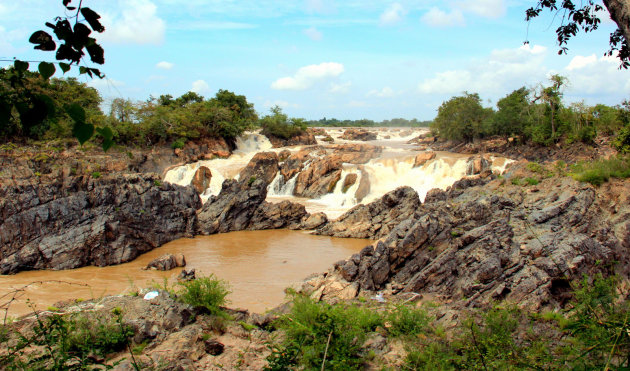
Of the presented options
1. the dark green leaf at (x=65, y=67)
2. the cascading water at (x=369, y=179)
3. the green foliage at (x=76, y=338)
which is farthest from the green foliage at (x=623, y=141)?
the dark green leaf at (x=65, y=67)

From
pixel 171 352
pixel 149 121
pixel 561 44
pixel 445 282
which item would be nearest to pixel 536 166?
pixel 445 282

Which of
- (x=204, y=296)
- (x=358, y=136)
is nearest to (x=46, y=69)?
(x=204, y=296)

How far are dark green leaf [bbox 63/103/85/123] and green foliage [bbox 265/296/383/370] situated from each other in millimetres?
2328

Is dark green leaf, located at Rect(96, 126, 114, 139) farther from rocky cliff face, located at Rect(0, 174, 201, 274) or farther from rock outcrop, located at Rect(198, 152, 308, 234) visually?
rock outcrop, located at Rect(198, 152, 308, 234)

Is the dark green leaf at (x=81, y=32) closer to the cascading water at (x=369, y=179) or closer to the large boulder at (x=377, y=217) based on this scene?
the large boulder at (x=377, y=217)

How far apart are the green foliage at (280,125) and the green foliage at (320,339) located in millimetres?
32364

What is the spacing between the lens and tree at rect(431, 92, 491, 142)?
3219 cm

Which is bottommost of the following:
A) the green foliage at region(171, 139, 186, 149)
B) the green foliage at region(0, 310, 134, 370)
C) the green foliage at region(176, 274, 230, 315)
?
the green foliage at region(176, 274, 230, 315)

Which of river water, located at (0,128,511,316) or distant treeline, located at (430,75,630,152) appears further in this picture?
distant treeline, located at (430,75,630,152)

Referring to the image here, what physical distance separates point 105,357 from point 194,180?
66.5 feet

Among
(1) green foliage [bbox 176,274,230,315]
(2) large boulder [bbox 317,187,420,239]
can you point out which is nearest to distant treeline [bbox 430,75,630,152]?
(2) large boulder [bbox 317,187,420,239]

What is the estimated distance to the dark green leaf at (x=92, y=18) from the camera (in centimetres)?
191

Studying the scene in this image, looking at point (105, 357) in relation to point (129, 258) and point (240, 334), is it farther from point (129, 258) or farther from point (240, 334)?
point (129, 258)

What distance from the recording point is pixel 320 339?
4.01 meters
